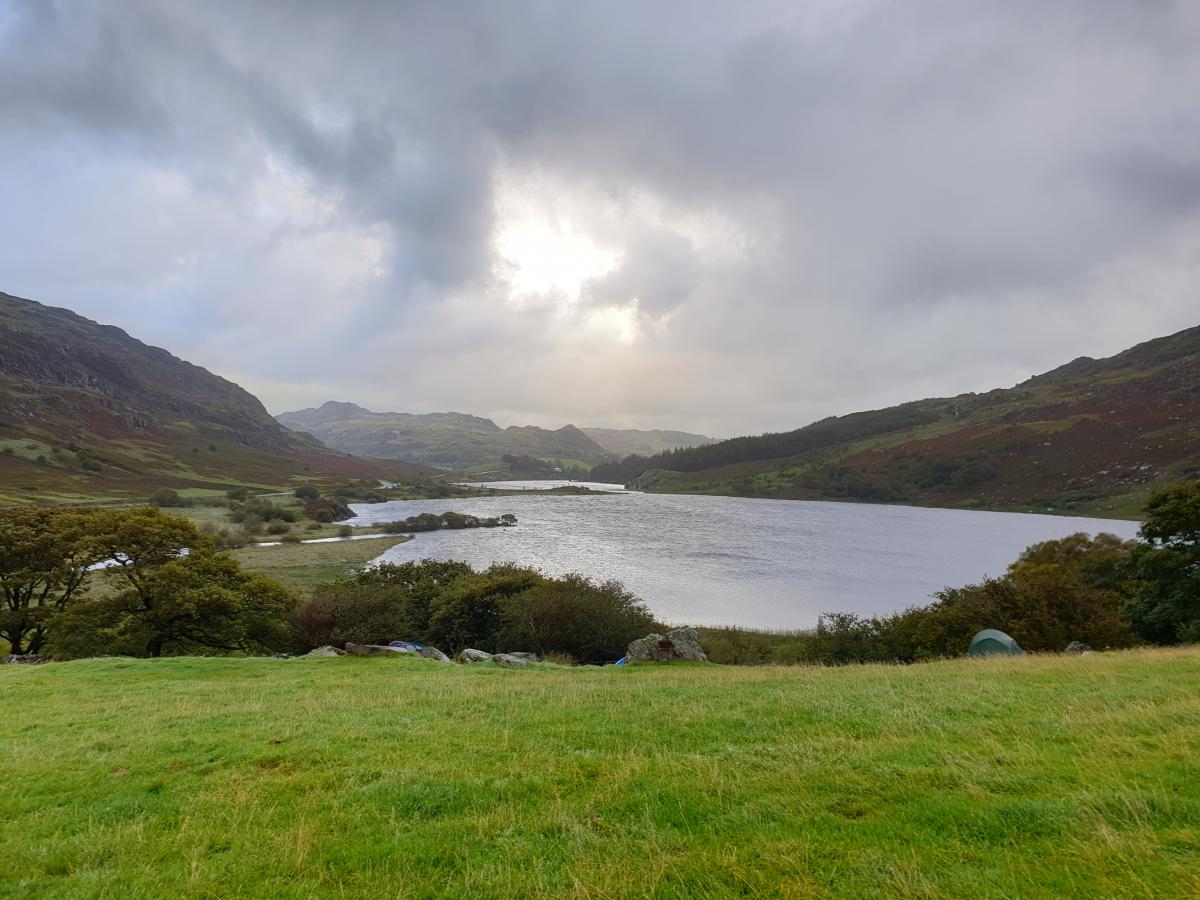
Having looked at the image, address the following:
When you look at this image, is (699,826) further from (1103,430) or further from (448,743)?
(1103,430)

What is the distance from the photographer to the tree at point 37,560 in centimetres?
3294

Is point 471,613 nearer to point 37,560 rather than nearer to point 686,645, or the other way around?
point 686,645

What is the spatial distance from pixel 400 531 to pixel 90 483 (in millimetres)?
86116

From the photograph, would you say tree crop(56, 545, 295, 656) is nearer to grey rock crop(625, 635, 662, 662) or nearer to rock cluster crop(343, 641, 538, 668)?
rock cluster crop(343, 641, 538, 668)

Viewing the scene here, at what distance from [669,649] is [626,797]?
2737 cm

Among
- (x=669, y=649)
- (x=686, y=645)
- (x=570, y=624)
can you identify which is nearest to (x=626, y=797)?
(x=669, y=649)

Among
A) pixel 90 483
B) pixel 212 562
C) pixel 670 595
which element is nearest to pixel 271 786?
pixel 212 562

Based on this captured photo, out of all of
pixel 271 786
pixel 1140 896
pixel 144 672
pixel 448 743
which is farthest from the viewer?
pixel 144 672

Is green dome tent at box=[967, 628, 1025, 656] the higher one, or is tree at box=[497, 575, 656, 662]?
green dome tent at box=[967, 628, 1025, 656]

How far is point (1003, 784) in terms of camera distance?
7.52m

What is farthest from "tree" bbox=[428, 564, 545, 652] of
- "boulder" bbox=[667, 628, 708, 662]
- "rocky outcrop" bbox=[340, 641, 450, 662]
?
"boulder" bbox=[667, 628, 708, 662]

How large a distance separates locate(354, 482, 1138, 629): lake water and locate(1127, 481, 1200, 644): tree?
958 inches

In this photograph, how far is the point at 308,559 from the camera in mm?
74000

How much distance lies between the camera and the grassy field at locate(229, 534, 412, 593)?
6119cm
